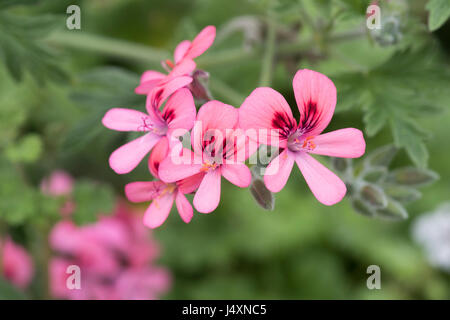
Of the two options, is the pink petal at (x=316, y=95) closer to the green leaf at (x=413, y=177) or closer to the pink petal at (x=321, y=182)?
the pink petal at (x=321, y=182)

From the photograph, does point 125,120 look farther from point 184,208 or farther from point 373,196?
point 373,196

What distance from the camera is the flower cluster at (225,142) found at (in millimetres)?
983

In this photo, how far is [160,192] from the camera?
1091 mm

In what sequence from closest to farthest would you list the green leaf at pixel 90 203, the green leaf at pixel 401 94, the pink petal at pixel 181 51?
the pink petal at pixel 181 51, the green leaf at pixel 401 94, the green leaf at pixel 90 203

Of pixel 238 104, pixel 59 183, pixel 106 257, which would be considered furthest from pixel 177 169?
pixel 59 183

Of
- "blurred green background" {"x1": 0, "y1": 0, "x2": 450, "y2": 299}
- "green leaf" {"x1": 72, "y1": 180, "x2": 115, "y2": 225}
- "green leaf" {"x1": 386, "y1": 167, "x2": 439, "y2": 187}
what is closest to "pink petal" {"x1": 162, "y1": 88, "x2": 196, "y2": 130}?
"blurred green background" {"x1": 0, "y1": 0, "x2": 450, "y2": 299}

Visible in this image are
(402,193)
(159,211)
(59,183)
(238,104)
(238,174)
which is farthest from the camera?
(59,183)

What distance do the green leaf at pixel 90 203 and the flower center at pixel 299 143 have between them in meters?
0.78

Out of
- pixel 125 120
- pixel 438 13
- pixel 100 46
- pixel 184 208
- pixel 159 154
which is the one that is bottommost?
pixel 184 208

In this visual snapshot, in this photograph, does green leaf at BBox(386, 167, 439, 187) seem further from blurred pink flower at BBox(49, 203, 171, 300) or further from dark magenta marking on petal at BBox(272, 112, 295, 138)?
blurred pink flower at BBox(49, 203, 171, 300)

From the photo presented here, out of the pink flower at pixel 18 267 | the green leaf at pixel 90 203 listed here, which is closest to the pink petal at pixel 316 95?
the green leaf at pixel 90 203

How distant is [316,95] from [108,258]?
48.8 inches

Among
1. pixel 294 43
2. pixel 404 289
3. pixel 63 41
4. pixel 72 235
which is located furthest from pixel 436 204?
pixel 63 41

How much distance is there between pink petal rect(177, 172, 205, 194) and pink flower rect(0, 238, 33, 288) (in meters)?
1.06
